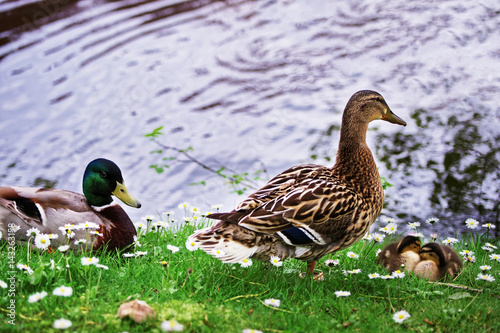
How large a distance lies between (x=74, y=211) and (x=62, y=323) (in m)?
1.74

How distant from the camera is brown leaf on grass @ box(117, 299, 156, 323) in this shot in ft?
9.32

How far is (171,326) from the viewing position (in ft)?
9.00

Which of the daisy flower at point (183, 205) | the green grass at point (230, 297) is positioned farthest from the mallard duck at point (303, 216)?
the daisy flower at point (183, 205)

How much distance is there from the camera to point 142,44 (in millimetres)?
9195

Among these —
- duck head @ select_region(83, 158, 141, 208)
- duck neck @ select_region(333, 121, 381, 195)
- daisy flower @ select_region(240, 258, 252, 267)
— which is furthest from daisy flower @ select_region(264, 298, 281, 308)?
duck head @ select_region(83, 158, 141, 208)

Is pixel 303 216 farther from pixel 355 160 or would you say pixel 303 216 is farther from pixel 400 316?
pixel 400 316

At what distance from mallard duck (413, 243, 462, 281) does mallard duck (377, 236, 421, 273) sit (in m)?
0.06

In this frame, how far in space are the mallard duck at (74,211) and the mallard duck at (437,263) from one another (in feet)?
7.18

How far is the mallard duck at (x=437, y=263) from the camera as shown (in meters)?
4.00

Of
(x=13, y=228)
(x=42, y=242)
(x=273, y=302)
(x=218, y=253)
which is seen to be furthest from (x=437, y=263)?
(x=13, y=228)

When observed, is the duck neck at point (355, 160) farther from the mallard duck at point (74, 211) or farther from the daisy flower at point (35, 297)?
the daisy flower at point (35, 297)

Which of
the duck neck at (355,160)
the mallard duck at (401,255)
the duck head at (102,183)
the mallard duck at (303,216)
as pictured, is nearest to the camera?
the mallard duck at (303,216)

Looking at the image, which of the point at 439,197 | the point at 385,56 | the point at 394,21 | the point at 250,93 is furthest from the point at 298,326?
the point at 394,21

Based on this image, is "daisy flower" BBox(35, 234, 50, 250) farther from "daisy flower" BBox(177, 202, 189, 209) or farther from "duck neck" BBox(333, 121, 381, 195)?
"duck neck" BBox(333, 121, 381, 195)
